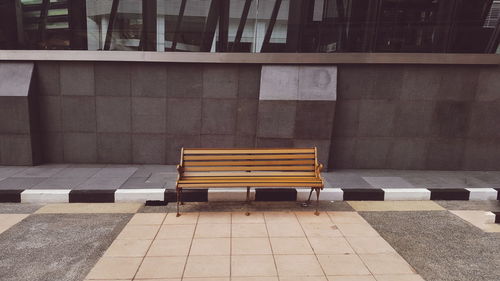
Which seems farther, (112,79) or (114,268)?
(112,79)

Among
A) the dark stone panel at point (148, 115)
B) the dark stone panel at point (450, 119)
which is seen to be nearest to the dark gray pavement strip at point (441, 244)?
the dark stone panel at point (450, 119)

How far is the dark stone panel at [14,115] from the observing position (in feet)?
20.6

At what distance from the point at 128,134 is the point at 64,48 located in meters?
2.31

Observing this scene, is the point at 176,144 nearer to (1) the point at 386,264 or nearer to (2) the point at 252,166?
(2) the point at 252,166

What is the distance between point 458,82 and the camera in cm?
689

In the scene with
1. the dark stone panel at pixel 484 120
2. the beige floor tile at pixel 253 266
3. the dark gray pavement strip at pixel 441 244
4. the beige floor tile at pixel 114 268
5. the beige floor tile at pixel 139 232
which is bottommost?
the beige floor tile at pixel 114 268

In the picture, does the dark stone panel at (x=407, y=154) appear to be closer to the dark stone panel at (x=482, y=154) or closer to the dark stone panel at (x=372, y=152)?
the dark stone panel at (x=372, y=152)

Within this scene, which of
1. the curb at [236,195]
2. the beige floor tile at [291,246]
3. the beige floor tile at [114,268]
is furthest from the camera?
the curb at [236,195]

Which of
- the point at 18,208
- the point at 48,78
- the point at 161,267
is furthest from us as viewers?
the point at 48,78

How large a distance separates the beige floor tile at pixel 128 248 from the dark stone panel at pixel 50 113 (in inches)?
172

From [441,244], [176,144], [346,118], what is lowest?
[441,244]

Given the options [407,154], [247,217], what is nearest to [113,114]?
[247,217]

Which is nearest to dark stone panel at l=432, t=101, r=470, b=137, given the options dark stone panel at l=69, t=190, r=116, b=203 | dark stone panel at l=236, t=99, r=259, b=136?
dark stone panel at l=236, t=99, r=259, b=136

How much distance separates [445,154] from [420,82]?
6.12 ft
